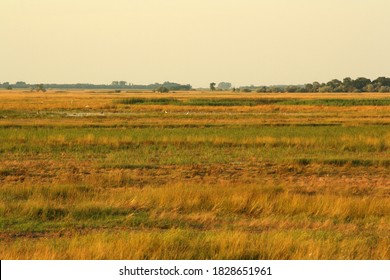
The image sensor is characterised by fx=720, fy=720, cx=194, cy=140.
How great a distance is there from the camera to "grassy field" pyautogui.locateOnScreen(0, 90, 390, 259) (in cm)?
890

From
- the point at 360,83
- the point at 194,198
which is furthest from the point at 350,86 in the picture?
the point at 194,198

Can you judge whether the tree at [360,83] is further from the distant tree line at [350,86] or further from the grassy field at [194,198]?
the grassy field at [194,198]

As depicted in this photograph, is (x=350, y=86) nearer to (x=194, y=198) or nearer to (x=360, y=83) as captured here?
(x=360, y=83)

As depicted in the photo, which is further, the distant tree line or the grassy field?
the distant tree line

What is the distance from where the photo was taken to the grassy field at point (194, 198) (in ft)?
29.2

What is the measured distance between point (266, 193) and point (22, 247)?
6006mm

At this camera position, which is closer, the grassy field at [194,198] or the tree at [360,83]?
the grassy field at [194,198]

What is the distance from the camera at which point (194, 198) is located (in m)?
13.1

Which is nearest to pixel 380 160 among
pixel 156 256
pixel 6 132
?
pixel 156 256

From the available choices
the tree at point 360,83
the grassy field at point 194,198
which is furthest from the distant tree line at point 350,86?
the grassy field at point 194,198

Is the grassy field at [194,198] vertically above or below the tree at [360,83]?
above

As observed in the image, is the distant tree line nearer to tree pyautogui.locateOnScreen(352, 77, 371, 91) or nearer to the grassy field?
tree pyautogui.locateOnScreen(352, 77, 371, 91)

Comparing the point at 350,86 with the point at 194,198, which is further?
the point at 350,86

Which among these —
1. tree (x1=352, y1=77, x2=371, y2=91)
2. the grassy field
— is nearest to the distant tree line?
tree (x1=352, y1=77, x2=371, y2=91)
